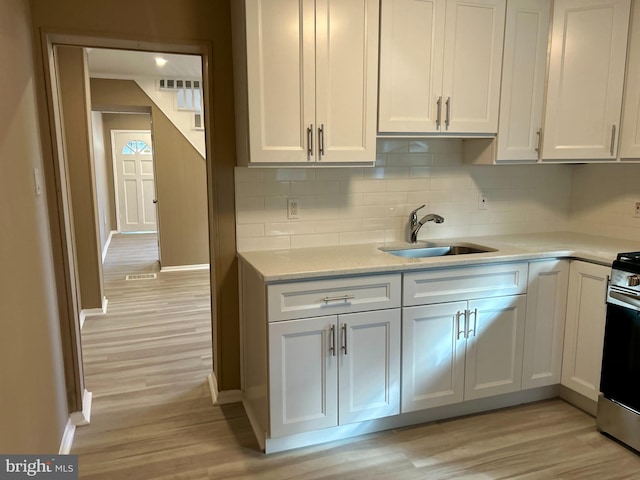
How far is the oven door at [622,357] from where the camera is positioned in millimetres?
2273

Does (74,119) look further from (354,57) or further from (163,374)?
(354,57)

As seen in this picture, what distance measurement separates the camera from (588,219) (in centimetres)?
324

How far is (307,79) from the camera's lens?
2.30m

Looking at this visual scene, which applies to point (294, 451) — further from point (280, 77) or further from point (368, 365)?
point (280, 77)

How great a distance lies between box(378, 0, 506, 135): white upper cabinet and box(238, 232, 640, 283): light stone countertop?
68cm

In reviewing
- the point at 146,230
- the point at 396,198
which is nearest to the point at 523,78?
the point at 396,198

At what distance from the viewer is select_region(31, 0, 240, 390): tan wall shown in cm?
227

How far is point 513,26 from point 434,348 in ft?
5.93

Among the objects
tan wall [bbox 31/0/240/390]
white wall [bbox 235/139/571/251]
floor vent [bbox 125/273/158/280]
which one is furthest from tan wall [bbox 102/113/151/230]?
white wall [bbox 235/139/571/251]

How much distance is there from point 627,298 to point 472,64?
1426 mm

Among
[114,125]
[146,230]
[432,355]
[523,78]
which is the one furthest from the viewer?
[146,230]

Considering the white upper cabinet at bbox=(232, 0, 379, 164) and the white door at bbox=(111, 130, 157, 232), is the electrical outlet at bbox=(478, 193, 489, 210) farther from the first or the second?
the white door at bbox=(111, 130, 157, 232)

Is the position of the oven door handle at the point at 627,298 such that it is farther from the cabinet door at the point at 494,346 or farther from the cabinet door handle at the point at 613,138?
the cabinet door handle at the point at 613,138

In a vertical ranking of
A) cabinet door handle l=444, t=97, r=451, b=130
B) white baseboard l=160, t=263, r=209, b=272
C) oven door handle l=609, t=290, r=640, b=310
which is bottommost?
white baseboard l=160, t=263, r=209, b=272
